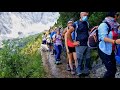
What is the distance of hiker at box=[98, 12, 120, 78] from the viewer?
6281 mm

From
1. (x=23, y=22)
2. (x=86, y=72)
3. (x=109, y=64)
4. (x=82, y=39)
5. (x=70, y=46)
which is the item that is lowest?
(x=86, y=72)

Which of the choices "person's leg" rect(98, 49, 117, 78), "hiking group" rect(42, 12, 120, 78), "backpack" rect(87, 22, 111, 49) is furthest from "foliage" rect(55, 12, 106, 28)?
"person's leg" rect(98, 49, 117, 78)

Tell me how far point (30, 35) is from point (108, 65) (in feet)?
5.10

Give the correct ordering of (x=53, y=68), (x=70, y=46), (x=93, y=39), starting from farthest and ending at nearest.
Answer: (x=53, y=68), (x=70, y=46), (x=93, y=39)

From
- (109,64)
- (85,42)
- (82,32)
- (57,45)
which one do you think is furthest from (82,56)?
(109,64)

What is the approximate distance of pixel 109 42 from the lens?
6.30 metres

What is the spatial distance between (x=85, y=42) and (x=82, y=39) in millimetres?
74

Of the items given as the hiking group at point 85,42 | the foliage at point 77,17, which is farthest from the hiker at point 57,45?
the foliage at point 77,17

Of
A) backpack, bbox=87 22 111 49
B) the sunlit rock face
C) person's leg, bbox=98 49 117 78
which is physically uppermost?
the sunlit rock face

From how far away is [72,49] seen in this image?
22.5ft

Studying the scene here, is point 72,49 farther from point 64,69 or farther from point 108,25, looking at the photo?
point 108,25

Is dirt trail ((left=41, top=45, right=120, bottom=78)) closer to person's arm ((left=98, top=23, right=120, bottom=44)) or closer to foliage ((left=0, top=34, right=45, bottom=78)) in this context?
foliage ((left=0, top=34, right=45, bottom=78))

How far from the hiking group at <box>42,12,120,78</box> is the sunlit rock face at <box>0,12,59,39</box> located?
0.20 metres

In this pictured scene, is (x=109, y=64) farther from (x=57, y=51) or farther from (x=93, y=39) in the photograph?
(x=57, y=51)
